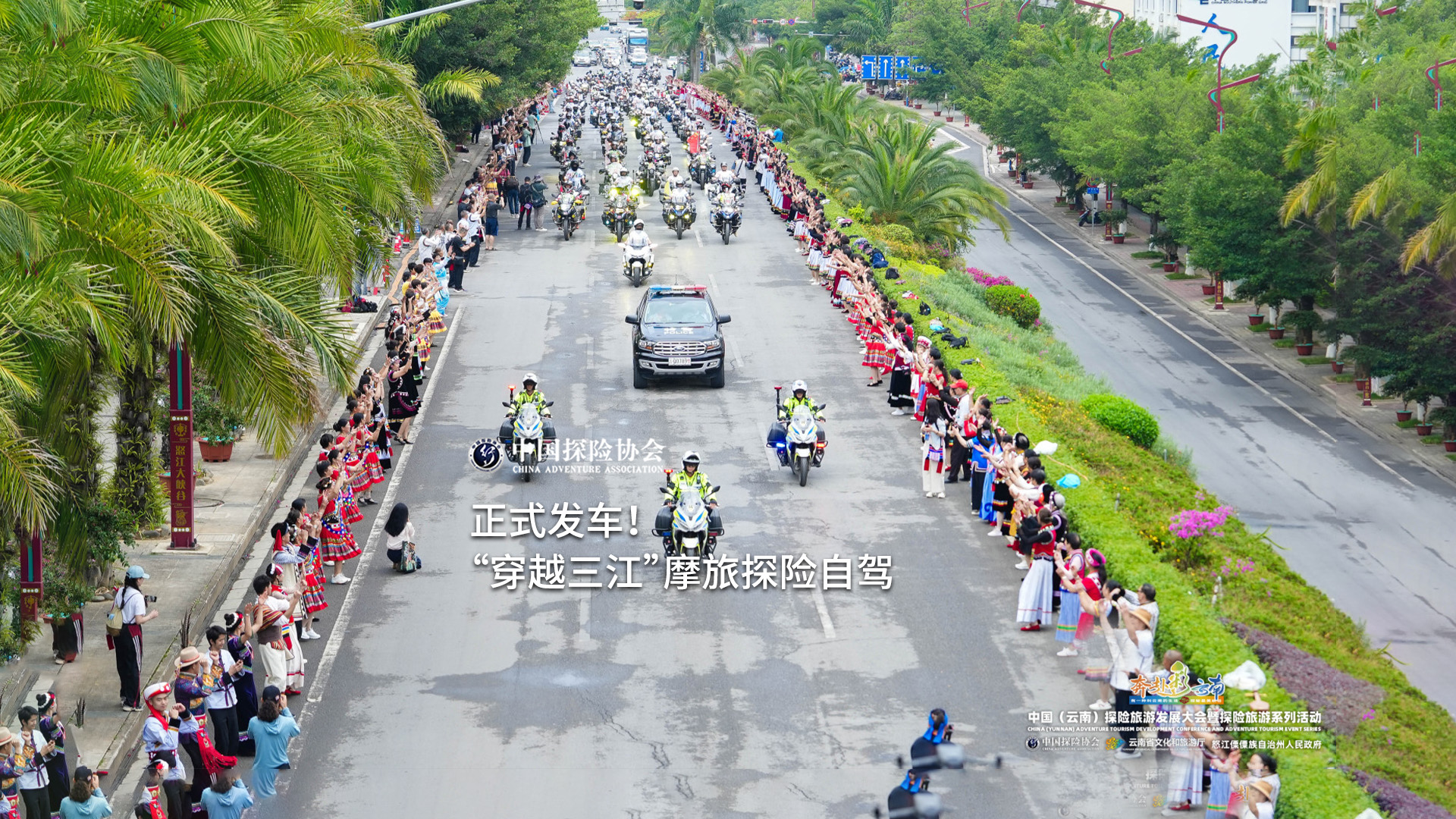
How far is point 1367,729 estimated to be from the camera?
52.1 ft

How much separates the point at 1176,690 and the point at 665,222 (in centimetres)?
3693

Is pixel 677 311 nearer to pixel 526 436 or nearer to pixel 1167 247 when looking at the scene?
pixel 526 436

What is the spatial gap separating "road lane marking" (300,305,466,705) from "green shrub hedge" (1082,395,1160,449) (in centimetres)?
1119

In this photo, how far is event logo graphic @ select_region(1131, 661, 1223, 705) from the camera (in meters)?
14.9

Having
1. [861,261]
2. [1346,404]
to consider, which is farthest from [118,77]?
[1346,404]

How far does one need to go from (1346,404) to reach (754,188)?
28.3m

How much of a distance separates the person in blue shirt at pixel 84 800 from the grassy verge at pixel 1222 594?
349 inches

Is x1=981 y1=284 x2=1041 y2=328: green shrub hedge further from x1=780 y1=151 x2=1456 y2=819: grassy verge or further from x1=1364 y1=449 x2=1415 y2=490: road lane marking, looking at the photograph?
x1=1364 y1=449 x2=1415 y2=490: road lane marking

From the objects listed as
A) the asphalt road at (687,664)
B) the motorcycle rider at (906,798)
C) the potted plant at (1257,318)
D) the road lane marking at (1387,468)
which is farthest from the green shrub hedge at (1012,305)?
the motorcycle rider at (906,798)

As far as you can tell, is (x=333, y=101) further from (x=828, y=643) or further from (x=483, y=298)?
(x=483, y=298)

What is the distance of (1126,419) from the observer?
1130 inches

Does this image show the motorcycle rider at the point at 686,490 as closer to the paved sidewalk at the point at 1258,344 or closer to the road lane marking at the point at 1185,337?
the paved sidewalk at the point at 1258,344

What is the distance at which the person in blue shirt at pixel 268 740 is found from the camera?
14422mm

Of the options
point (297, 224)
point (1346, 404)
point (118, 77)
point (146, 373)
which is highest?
point (118, 77)
